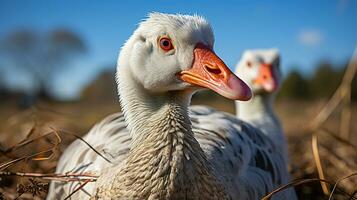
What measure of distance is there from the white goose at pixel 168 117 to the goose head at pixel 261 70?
2276 mm

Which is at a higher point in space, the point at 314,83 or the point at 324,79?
the point at 324,79

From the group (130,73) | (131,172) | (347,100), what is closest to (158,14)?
(130,73)

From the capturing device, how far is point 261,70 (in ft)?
17.9

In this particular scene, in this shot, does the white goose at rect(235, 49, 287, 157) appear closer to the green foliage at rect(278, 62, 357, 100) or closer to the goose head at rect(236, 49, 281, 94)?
the goose head at rect(236, 49, 281, 94)

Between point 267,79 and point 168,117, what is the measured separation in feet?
9.27

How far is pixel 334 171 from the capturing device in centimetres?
561

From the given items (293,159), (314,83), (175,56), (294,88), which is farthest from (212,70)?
(314,83)

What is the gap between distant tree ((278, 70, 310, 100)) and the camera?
3506 cm

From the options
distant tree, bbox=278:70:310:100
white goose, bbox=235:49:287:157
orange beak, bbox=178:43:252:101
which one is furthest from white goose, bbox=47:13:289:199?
distant tree, bbox=278:70:310:100

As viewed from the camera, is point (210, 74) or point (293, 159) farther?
point (293, 159)

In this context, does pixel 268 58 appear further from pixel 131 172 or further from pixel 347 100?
pixel 131 172

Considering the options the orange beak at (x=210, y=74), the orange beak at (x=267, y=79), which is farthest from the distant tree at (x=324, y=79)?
the orange beak at (x=210, y=74)

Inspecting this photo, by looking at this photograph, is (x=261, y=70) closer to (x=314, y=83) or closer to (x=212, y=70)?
(x=212, y=70)

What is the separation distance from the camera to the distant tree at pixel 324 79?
3575cm
